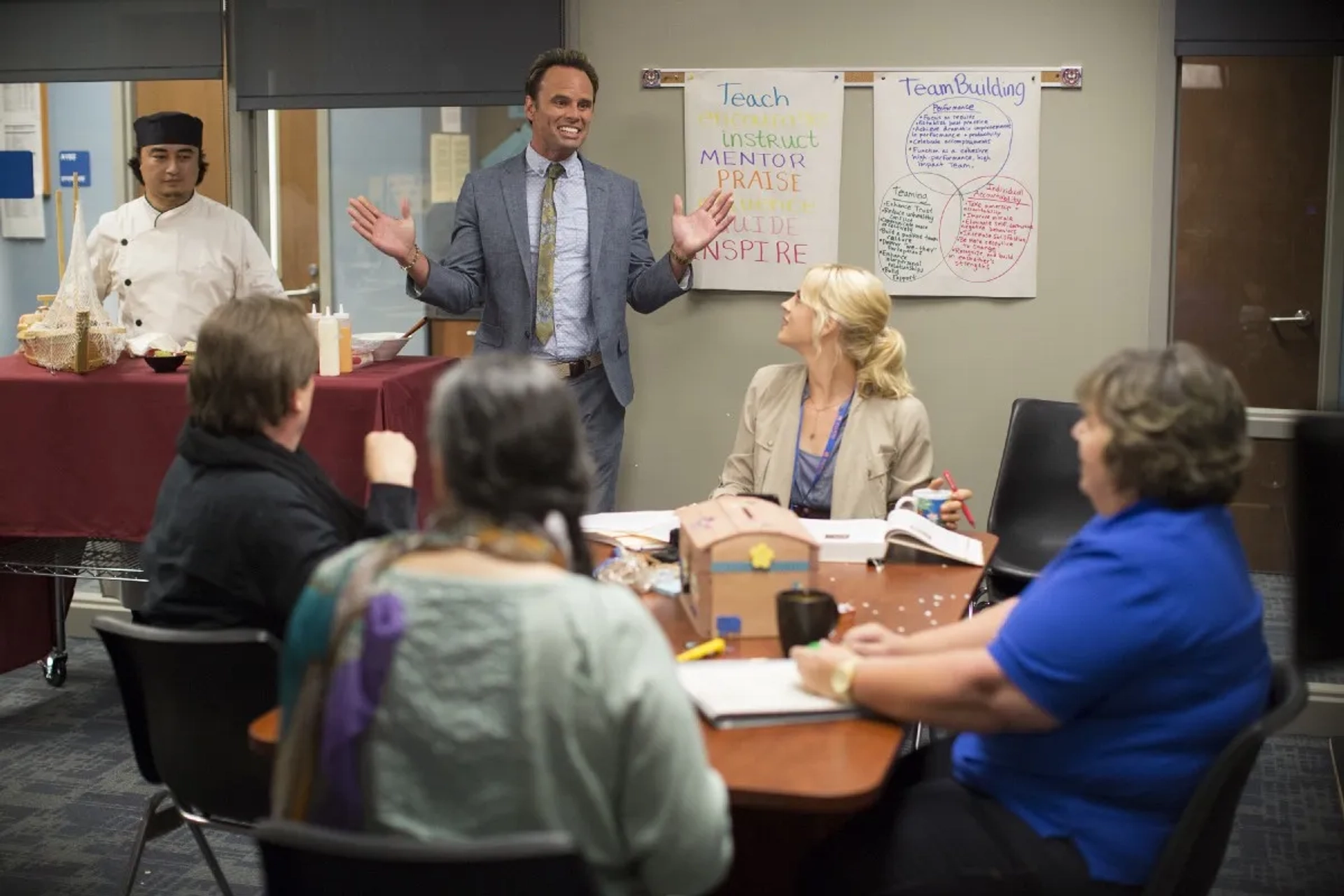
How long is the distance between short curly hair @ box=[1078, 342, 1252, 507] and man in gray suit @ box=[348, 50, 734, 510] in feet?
8.00

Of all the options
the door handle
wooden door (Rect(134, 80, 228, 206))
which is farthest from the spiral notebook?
wooden door (Rect(134, 80, 228, 206))

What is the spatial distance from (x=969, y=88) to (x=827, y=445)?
4.91 feet

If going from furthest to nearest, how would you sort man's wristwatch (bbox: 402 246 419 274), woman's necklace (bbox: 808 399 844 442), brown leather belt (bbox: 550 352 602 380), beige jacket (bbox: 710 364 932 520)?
brown leather belt (bbox: 550 352 602 380), man's wristwatch (bbox: 402 246 419 274), woman's necklace (bbox: 808 399 844 442), beige jacket (bbox: 710 364 932 520)

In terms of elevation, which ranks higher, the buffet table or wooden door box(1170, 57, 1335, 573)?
wooden door box(1170, 57, 1335, 573)

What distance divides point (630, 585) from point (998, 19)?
255 cm

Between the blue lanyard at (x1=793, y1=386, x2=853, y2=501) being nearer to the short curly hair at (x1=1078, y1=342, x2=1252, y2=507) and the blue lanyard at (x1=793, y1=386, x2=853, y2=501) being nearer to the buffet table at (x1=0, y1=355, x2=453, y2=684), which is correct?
the buffet table at (x1=0, y1=355, x2=453, y2=684)

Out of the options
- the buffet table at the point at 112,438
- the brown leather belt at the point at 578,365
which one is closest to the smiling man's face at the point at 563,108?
the brown leather belt at the point at 578,365

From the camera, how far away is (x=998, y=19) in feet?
14.2

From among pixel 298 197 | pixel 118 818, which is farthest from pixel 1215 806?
pixel 298 197

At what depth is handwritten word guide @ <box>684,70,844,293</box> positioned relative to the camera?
14.5ft

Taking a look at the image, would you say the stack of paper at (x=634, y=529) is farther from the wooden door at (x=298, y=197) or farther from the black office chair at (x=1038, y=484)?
the wooden door at (x=298, y=197)

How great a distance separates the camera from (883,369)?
344 cm

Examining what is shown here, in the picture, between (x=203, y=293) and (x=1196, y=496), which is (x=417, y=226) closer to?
(x=203, y=293)

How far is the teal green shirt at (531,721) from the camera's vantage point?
1374mm
